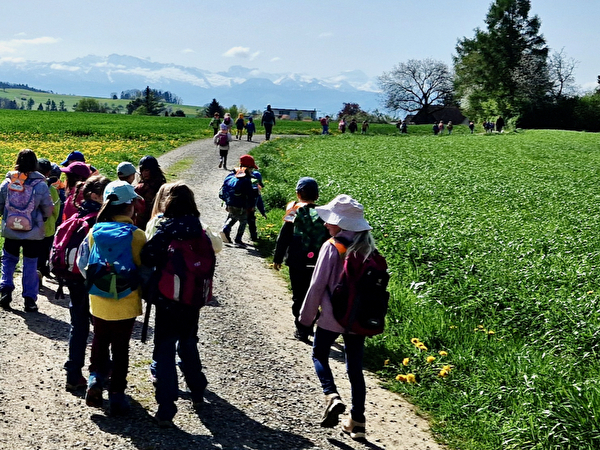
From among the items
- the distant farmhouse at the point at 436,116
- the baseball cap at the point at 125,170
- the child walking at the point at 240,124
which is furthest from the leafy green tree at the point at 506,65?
the baseball cap at the point at 125,170

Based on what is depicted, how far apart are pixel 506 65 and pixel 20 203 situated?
7792 cm

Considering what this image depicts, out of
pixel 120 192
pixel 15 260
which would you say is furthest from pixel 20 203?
pixel 120 192

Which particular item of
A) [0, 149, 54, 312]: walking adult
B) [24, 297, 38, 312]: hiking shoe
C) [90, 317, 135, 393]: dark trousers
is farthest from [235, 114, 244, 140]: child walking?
[90, 317, 135, 393]: dark trousers

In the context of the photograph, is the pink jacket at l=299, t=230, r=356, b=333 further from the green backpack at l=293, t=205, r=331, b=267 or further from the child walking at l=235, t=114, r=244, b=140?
the child walking at l=235, t=114, r=244, b=140

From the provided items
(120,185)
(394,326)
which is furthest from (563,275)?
(120,185)

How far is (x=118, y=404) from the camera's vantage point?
495cm

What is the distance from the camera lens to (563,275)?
28.9ft

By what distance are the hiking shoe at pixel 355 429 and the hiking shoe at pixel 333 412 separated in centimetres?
17

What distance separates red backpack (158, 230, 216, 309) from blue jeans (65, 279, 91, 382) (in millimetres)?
1023

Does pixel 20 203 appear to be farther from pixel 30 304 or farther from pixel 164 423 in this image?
pixel 164 423

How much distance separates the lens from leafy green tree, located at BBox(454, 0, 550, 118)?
2899 inches

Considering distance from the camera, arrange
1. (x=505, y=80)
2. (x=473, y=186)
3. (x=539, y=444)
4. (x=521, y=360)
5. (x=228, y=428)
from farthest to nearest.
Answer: (x=505, y=80) < (x=473, y=186) < (x=521, y=360) < (x=228, y=428) < (x=539, y=444)

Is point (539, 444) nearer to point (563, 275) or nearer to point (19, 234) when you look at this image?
point (563, 275)

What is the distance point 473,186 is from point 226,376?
15.6m
